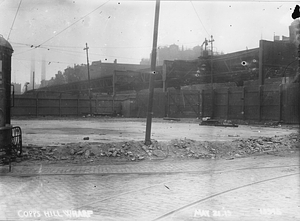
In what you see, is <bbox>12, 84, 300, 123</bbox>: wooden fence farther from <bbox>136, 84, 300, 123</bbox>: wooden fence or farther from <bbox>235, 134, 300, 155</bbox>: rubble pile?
<bbox>235, 134, 300, 155</bbox>: rubble pile

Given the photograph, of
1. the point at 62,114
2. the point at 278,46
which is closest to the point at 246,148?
the point at 278,46

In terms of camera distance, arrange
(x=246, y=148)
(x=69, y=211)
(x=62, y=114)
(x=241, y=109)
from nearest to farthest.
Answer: (x=69, y=211) → (x=246, y=148) → (x=241, y=109) → (x=62, y=114)

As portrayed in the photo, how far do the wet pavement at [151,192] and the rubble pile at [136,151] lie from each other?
112 cm

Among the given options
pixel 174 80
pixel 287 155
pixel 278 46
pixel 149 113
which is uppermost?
pixel 278 46

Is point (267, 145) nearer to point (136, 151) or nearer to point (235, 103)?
point (136, 151)

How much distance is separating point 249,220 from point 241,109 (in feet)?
97.3

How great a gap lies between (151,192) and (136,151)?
4.75 metres

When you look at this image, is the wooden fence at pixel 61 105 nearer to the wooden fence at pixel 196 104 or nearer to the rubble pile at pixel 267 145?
the wooden fence at pixel 196 104

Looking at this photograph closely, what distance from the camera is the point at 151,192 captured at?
6.03 metres

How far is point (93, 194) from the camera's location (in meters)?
5.84

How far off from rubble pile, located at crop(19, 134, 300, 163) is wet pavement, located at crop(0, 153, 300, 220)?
1.12 metres

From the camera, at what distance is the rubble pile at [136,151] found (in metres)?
10.1

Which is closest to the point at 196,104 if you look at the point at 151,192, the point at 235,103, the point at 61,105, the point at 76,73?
the point at 235,103

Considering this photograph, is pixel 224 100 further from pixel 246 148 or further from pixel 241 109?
pixel 246 148
